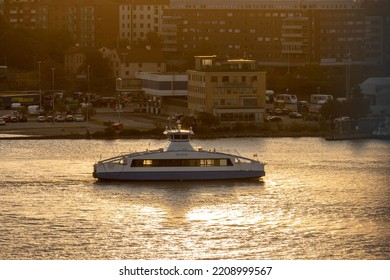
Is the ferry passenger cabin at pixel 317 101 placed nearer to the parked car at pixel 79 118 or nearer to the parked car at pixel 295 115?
the parked car at pixel 295 115

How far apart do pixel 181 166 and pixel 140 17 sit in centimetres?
1675

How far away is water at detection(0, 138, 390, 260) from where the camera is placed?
10.2 metres

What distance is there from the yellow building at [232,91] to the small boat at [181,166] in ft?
20.2

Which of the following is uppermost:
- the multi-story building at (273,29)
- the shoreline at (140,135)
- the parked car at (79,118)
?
the multi-story building at (273,29)

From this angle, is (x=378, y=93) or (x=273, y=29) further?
(x=273, y=29)

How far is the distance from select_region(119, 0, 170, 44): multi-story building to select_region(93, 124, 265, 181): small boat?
1634 cm

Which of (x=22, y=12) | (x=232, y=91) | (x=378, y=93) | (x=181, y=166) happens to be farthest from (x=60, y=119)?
(x=22, y=12)

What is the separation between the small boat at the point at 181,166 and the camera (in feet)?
45.5

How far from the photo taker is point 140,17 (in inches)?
1197

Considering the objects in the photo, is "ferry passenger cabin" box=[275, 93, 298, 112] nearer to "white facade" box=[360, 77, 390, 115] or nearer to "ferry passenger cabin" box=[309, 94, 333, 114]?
"ferry passenger cabin" box=[309, 94, 333, 114]

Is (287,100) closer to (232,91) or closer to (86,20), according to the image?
(232,91)

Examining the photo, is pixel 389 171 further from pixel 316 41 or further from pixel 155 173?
pixel 316 41

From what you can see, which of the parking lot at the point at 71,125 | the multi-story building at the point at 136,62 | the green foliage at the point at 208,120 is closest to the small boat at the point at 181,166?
the parking lot at the point at 71,125

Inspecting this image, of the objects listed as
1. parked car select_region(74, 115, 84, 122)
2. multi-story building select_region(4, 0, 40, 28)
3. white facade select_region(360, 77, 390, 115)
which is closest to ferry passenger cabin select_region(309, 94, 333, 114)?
white facade select_region(360, 77, 390, 115)
